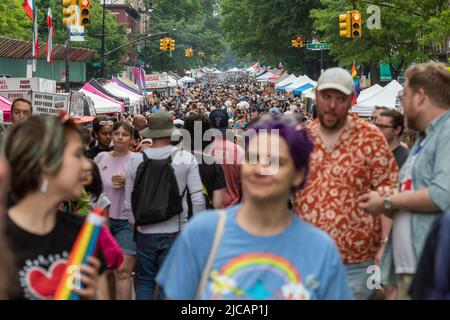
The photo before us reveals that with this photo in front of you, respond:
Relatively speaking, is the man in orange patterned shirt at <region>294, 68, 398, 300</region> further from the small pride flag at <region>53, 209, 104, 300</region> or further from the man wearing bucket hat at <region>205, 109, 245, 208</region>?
the man wearing bucket hat at <region>205, 109, 245, 208</region>

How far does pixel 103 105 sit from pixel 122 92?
7.88m

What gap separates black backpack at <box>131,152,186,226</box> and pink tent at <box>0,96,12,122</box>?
402 inches

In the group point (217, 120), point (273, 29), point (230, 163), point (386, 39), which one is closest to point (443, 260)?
point (230, 163)

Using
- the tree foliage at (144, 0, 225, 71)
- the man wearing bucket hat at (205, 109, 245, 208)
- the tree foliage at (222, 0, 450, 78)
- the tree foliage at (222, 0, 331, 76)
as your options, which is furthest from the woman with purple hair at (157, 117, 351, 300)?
the tree foliage at (144, 0, 225, 71)

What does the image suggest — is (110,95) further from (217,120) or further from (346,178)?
(346,178)

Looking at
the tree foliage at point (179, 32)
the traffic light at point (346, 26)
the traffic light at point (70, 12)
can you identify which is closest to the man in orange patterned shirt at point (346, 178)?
the traffic light at point (70, 12)

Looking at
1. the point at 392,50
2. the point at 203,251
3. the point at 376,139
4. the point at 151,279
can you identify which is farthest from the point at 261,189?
the point at 392,50

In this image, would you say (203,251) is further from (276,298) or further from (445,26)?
(445,26)

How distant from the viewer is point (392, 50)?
37.6 m

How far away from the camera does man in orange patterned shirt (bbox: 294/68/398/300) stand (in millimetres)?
5246

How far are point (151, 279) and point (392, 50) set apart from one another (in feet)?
103

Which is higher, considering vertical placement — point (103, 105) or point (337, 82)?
point (103, 105)

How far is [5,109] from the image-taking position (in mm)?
18094

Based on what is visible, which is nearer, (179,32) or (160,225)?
(160,225)
